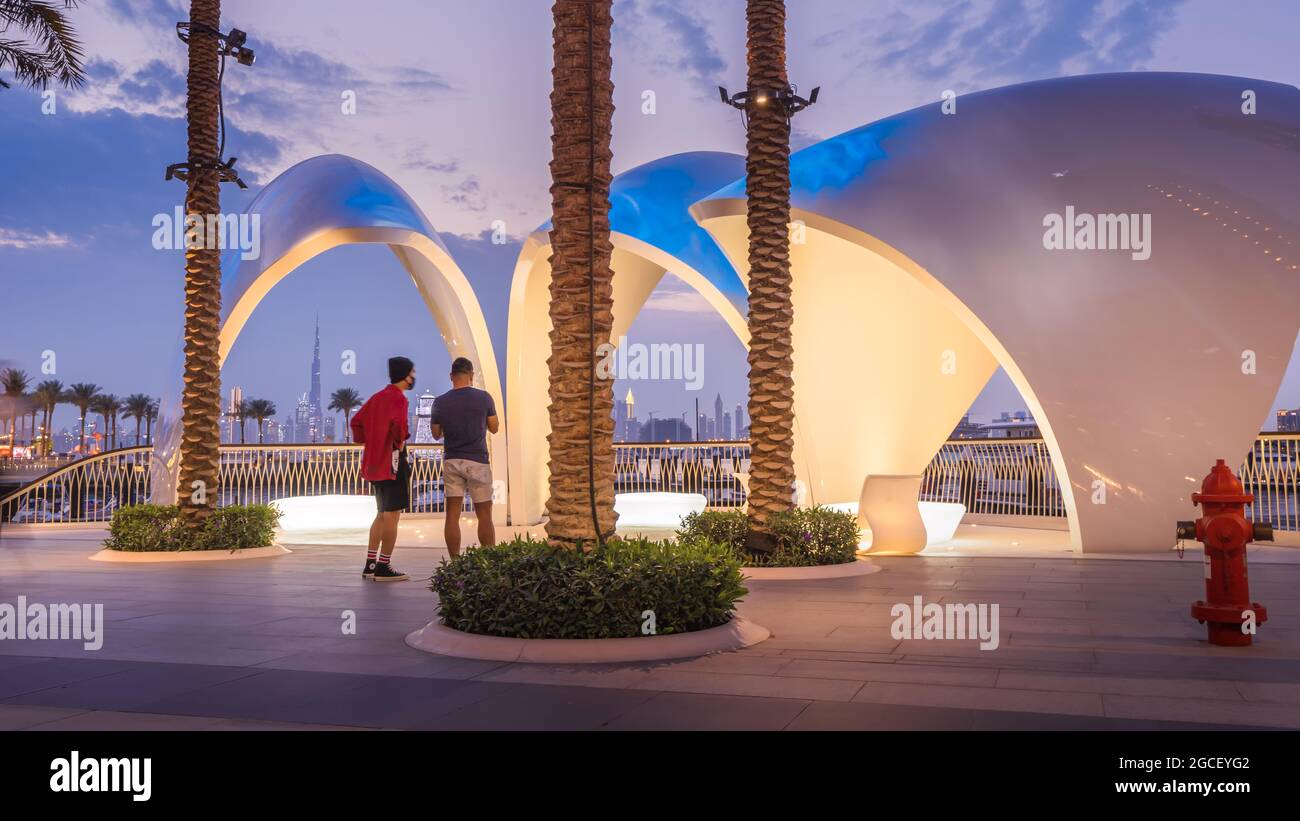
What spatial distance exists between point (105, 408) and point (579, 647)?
8527 cm

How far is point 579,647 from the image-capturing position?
18.9ft

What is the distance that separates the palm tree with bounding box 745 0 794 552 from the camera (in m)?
10.4

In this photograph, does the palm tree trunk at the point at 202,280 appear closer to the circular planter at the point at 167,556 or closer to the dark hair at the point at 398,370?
the circular planter at the point at 167,556

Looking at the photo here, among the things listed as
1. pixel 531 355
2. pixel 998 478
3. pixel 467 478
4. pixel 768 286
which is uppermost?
pixel 531 355

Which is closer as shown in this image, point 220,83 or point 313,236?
point 220,83

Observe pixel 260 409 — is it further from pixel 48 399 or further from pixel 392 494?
pixel 392 494

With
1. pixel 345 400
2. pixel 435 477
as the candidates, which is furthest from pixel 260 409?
pixel 435 477

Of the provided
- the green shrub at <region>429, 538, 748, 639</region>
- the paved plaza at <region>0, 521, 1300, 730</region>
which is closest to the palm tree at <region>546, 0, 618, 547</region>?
the green shrub at <region>429, 538, 748, 639</region>

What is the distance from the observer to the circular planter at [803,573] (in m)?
9.84

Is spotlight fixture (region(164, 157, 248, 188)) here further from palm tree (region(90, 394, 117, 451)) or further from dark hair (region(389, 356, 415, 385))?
palm tree (region(90, 394, 117, 451))
